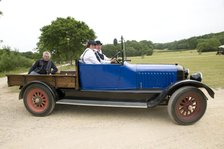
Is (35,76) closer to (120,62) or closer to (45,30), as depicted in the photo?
(120,62)

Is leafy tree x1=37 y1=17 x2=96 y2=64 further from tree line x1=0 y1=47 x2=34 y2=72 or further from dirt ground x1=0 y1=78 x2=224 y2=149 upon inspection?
dirt ground x1=0 y1=78 x2=224 y2=149

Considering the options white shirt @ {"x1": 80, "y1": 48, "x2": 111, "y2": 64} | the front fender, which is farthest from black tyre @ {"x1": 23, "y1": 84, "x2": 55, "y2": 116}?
the front fender

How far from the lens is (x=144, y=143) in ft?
12.9

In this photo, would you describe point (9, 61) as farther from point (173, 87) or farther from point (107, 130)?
point (173, 87)

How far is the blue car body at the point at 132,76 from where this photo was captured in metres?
5.09

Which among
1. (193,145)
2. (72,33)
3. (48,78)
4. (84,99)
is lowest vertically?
(193,145)

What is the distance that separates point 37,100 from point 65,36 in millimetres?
18236

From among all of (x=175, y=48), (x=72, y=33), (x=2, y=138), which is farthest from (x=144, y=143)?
(x=175, y=48)

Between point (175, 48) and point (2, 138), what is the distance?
6318cm

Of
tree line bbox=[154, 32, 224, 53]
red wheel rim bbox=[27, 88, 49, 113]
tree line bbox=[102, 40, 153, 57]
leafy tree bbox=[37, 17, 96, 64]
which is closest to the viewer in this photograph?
red wheel rim bbox=[27, 88, 49, 113]

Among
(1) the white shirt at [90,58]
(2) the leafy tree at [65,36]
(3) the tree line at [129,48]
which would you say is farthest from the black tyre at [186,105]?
(2) the leafy tree at [65,36]

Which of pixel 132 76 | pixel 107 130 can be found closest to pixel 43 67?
pixel 132 76

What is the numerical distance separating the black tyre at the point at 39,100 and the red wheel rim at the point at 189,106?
271cm

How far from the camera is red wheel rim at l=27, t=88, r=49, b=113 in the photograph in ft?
18.1
